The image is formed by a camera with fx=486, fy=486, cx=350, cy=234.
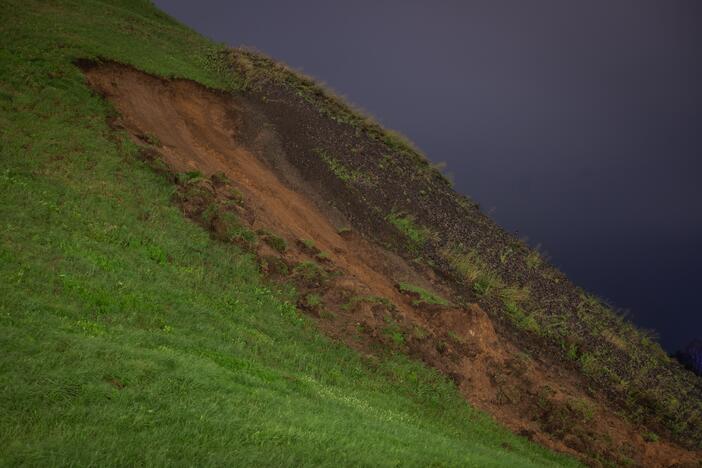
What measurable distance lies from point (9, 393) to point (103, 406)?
1134 mm

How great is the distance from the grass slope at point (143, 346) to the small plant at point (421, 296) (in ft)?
13.6

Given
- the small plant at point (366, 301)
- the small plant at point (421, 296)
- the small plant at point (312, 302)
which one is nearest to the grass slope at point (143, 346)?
the small plant at point (312, 302)

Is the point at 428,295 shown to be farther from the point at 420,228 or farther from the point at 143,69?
the point at 143,69

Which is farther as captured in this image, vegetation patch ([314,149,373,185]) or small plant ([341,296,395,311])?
vegetation patch ([314,149,373,185])

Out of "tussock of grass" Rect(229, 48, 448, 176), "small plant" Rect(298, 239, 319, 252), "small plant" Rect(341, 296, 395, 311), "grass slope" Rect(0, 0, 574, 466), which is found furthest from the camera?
"tussock of grass" Rect(229, 48, 448, 176)

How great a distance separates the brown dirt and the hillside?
105mm

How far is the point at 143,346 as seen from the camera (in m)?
9.42

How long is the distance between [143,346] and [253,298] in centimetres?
552

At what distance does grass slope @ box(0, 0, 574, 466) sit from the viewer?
6.46 metres

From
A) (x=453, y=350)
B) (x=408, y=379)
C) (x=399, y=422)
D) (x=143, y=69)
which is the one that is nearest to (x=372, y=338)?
(x=408, y=379)

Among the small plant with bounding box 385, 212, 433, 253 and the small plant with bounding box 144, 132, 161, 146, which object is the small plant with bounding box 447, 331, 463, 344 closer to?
the small plant with bounding box 385, 212, 433, 253

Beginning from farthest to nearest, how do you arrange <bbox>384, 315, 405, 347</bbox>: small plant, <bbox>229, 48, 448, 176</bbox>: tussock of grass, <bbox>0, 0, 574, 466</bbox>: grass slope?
<bbox>229, 48, 448, 176</bbox>: tussock of grass
<bbox>384, 315, 405, 347</bbox>: small plant
<bbox>0, 0, 574, 466</bbox>: grass slope

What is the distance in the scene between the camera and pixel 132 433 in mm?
6145

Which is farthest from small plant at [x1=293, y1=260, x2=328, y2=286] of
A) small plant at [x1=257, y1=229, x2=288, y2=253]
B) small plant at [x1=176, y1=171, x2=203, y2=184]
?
small plant at [x1=176, y1=171, x2=203, y2=184]
